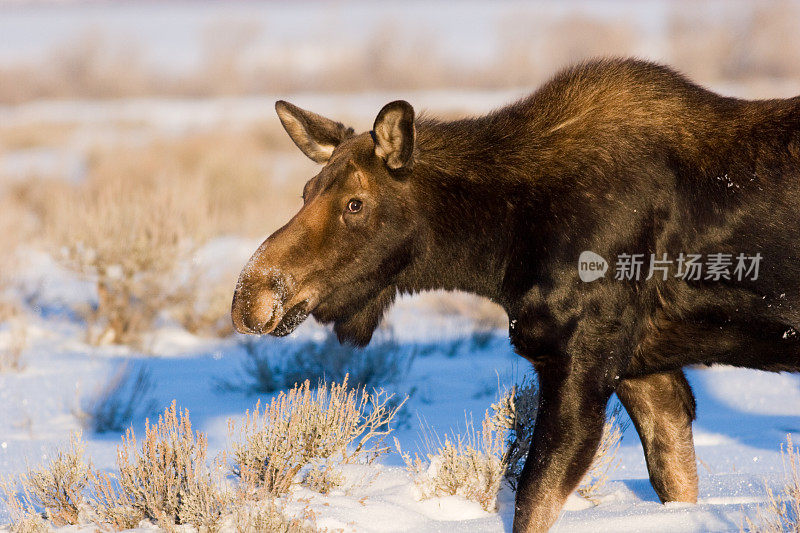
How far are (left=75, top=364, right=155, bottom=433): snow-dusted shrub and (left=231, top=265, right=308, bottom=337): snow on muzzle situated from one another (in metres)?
3.09

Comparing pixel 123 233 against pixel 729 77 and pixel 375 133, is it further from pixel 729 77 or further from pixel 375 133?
pixel 729 77

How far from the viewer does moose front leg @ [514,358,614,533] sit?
173 inches

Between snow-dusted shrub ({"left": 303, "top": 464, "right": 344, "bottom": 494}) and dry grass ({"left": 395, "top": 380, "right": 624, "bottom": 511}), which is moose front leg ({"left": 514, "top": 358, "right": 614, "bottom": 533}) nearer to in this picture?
dry grass ({"left": 395, "top": 380, "right": 624, "bottom": 511})

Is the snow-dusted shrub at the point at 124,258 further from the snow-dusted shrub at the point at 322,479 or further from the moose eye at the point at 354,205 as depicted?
the moose eye at the point at 354,205

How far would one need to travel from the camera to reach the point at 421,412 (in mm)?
7434

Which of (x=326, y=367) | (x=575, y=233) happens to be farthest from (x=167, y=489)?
(x=326, y=367)

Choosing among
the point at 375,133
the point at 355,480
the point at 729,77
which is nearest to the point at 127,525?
the point at 355,480

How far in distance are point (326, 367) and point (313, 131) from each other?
337cm

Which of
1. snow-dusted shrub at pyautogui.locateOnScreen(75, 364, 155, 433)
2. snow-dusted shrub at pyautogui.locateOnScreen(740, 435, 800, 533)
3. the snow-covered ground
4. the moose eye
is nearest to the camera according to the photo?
snow-dusted shrub at pyautogui.locateOnScreen(740, 435, 800, 533)

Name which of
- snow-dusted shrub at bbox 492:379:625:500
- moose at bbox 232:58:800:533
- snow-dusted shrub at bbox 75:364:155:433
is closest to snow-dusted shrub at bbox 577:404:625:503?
snow-dusted shrub at bbox 492:379:625:500

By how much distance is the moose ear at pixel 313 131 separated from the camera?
4992mm

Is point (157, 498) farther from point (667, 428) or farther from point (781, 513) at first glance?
point (781, 513)

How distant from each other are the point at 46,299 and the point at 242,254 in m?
2.85

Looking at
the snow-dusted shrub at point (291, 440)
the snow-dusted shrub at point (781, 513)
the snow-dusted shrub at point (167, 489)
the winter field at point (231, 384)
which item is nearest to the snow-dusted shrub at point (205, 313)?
the winter field at point (231, 384)
